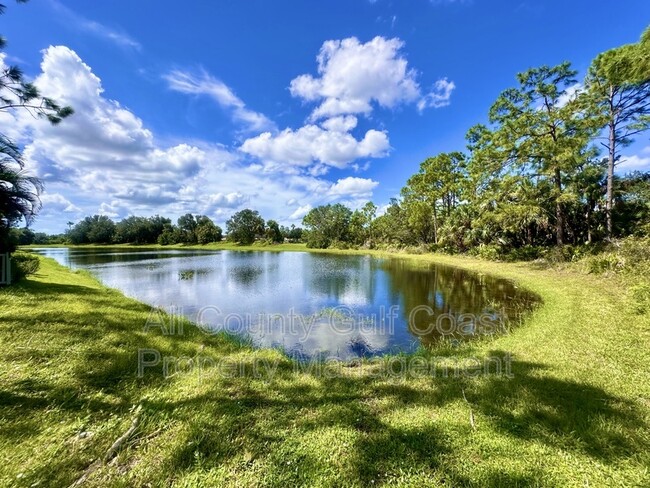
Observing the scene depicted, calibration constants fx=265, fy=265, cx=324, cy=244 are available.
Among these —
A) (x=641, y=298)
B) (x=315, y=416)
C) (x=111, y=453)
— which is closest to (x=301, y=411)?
(x=315, y=416)

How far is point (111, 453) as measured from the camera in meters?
2.47

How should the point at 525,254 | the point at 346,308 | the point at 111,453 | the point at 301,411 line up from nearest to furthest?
the point at 111,453, the point at 301,411, the point at 346,308, the point at 525,254

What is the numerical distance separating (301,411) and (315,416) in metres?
0.21

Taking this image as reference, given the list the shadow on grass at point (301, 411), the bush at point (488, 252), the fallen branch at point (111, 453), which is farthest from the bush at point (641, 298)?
the bush at point (488, 252)

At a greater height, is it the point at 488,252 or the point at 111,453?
the point at 488,252

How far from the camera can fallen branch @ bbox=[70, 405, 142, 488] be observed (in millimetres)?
2200

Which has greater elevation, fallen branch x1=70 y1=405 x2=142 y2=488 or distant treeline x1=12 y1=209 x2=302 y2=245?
distant treeline x1=12 y1=209 x2=302 y2=245

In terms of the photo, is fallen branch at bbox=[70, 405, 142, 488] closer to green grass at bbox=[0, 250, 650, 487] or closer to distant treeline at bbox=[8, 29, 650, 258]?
green grass at bbox=[0, 250, 650, 487]

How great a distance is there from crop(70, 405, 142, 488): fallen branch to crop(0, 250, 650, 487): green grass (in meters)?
0.06

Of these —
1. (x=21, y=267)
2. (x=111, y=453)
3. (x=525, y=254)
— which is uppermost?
(x=21, y=267)

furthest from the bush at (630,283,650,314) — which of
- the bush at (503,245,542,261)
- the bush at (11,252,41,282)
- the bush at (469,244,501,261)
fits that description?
the bush at (11,252,41,282)

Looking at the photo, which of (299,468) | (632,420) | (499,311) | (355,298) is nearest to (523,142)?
(499,311)

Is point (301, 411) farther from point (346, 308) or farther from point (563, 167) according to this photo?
point (563, 167)

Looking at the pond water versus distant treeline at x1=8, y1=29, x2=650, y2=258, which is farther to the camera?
distant treeline at x1=8, y1=29, x2=650, y2=258
